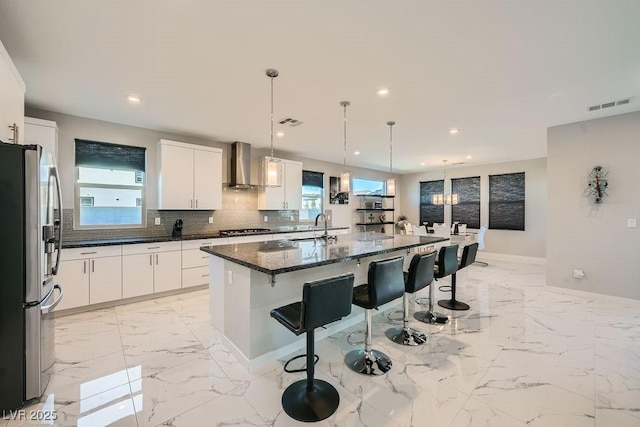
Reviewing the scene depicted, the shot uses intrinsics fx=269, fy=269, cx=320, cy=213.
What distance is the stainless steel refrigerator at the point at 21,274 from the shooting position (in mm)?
1782

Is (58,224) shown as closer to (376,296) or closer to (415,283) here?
(376,296)

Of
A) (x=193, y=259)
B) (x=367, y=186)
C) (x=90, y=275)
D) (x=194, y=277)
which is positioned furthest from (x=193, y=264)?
(x=367, y=186)

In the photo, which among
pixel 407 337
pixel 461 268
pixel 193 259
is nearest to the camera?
pixel 407 337

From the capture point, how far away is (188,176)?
14.9 ft

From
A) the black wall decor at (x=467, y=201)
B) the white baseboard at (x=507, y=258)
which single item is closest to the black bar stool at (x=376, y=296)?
the white baseboard at (x=507, y=258)

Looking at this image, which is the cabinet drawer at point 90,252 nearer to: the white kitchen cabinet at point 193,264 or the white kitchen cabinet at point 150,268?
the white kitchen cabinet at point 150,268

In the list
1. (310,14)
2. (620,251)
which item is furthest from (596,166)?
(310,14)

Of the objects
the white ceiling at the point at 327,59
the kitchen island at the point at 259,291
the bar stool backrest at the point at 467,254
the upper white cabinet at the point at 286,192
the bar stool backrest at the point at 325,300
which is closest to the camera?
the bar stool backrest at the point at 325,300

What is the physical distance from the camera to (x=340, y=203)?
299 inches

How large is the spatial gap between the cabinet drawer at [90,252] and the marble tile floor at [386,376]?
29.6 inches

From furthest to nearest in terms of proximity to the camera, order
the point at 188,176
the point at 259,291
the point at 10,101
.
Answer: the point at 188,176
the point at 259,291
the point at 10,101

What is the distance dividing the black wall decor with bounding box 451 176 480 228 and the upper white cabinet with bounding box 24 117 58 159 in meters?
8.81

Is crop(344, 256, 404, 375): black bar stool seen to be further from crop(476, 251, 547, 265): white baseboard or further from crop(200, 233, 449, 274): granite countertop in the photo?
crop(476, 251, 547, 265): white baseboard

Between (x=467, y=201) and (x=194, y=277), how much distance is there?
24.4 feet
